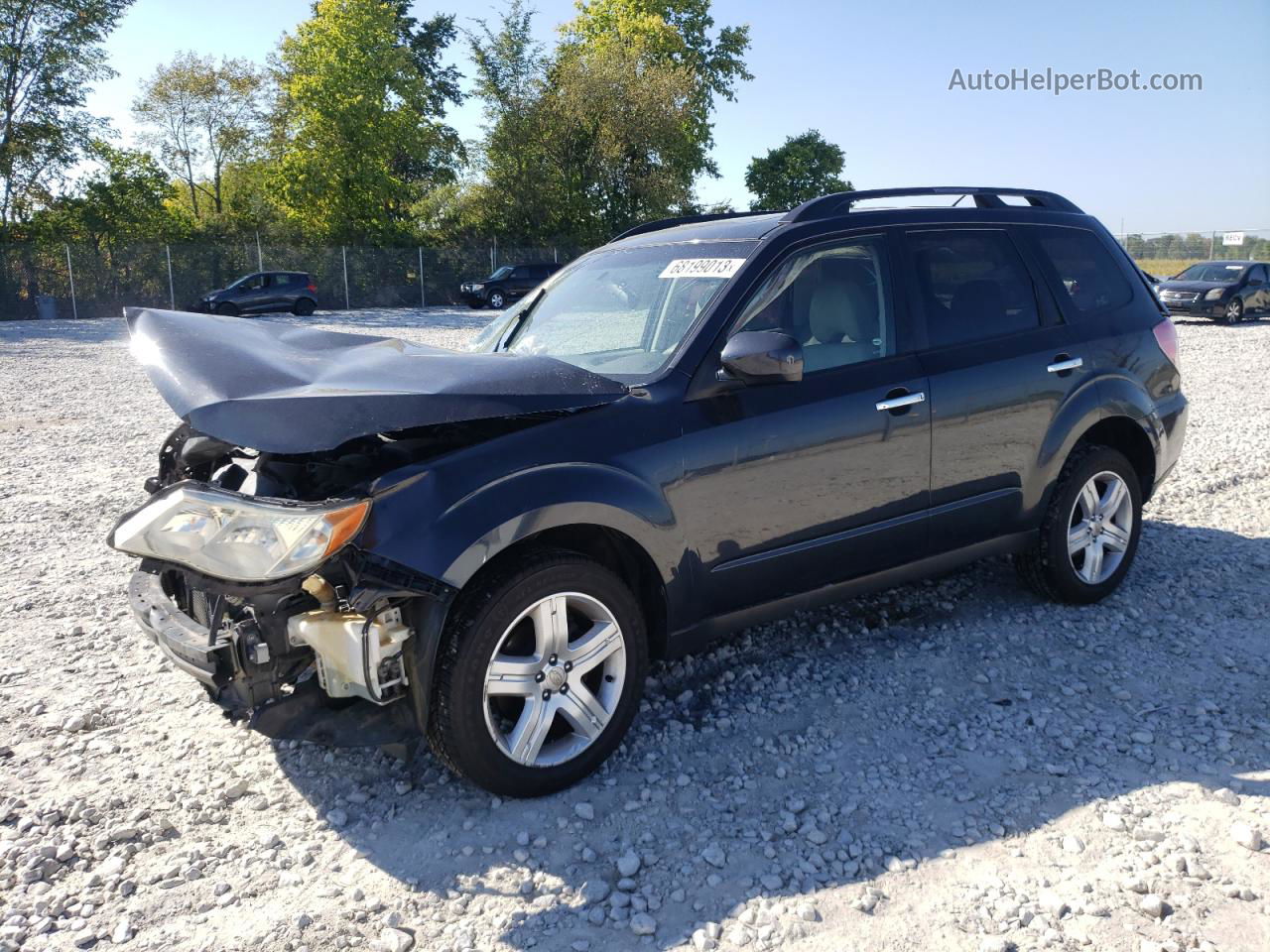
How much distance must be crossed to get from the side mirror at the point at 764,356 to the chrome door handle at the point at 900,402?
62cm

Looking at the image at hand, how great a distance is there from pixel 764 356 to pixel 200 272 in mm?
34426

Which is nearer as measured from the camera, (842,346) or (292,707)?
(292,707)

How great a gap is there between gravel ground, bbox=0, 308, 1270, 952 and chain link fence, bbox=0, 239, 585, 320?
31046mm

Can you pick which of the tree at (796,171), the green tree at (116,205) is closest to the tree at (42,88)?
the green tree at (116,205)

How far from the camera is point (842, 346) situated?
12.8 ft

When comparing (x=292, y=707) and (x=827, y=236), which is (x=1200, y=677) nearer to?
(x=827, y=236)

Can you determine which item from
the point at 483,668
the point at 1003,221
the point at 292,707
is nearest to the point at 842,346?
the point at 1003,221

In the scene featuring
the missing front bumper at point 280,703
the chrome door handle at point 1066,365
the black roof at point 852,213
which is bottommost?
the missing front bumper at point 280,703

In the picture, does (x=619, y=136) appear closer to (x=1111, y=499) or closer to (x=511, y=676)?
(x=1111, y=499)

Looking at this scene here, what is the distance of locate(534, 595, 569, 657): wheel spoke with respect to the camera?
10.2 ft

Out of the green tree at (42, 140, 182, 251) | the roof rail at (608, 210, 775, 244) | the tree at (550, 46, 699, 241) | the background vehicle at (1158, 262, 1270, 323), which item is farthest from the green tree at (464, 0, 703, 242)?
the roof rail at (608, 210, 775, 244)

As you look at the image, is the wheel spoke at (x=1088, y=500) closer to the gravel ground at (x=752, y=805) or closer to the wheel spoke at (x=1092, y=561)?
the wheel spoke at (x=1092, y=561)

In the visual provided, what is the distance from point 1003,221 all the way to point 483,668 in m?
3.31

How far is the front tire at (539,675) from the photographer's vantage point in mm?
2963
